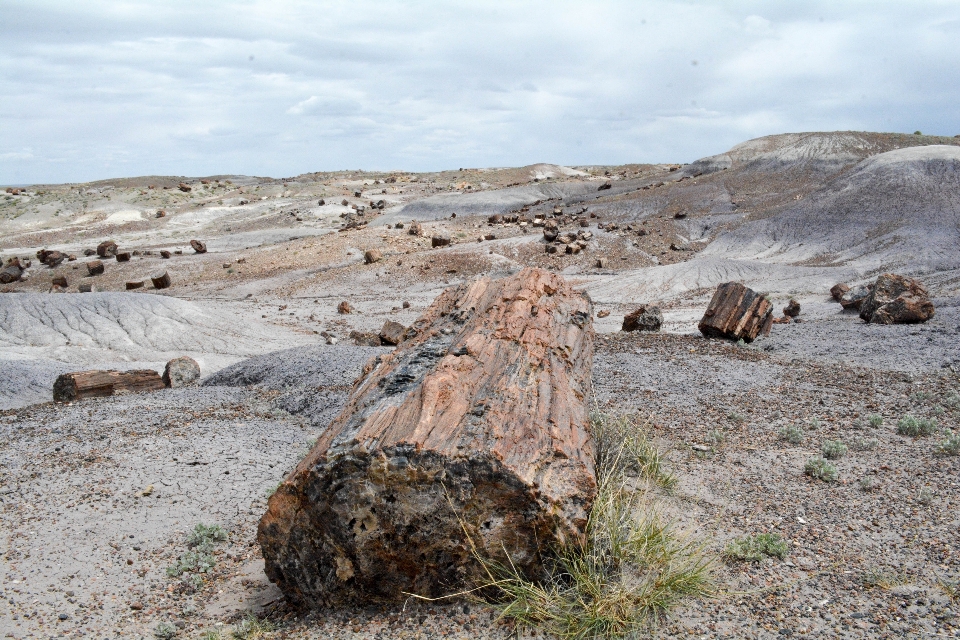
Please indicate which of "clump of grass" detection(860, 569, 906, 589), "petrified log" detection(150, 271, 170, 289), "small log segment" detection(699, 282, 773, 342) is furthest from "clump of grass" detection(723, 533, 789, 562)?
"petrified log" detection(150, 271, 170, 289)

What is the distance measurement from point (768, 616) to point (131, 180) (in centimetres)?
8313

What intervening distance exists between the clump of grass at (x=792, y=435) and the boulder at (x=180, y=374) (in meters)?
9.81

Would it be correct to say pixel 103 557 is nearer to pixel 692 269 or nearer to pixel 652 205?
pixel 692 269

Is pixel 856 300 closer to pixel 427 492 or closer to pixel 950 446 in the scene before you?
pixel 950 446

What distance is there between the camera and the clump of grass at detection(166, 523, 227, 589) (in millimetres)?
4887

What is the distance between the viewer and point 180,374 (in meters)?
12.8

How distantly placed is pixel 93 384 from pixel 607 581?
32.2ft

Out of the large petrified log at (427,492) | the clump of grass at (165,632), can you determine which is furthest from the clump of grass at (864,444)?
the clump of grass at (165,632)

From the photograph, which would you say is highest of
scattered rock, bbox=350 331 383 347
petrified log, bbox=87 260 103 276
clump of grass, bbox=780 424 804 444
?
clump of grass, bbox=780 424 804 444

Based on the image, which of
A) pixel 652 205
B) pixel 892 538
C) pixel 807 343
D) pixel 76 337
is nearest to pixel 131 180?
pixel 652 205

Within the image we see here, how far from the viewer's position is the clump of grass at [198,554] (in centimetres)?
489

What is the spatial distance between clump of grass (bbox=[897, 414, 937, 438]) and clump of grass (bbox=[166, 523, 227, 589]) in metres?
5.91

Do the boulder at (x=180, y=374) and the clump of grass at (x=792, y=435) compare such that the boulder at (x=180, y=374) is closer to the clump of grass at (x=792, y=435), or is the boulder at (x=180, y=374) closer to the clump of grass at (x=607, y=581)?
the clump of grass at (x=792, y=435)

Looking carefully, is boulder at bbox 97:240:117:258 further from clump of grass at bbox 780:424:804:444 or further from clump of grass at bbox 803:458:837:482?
clump of grass at bbox 803:458:837:482
